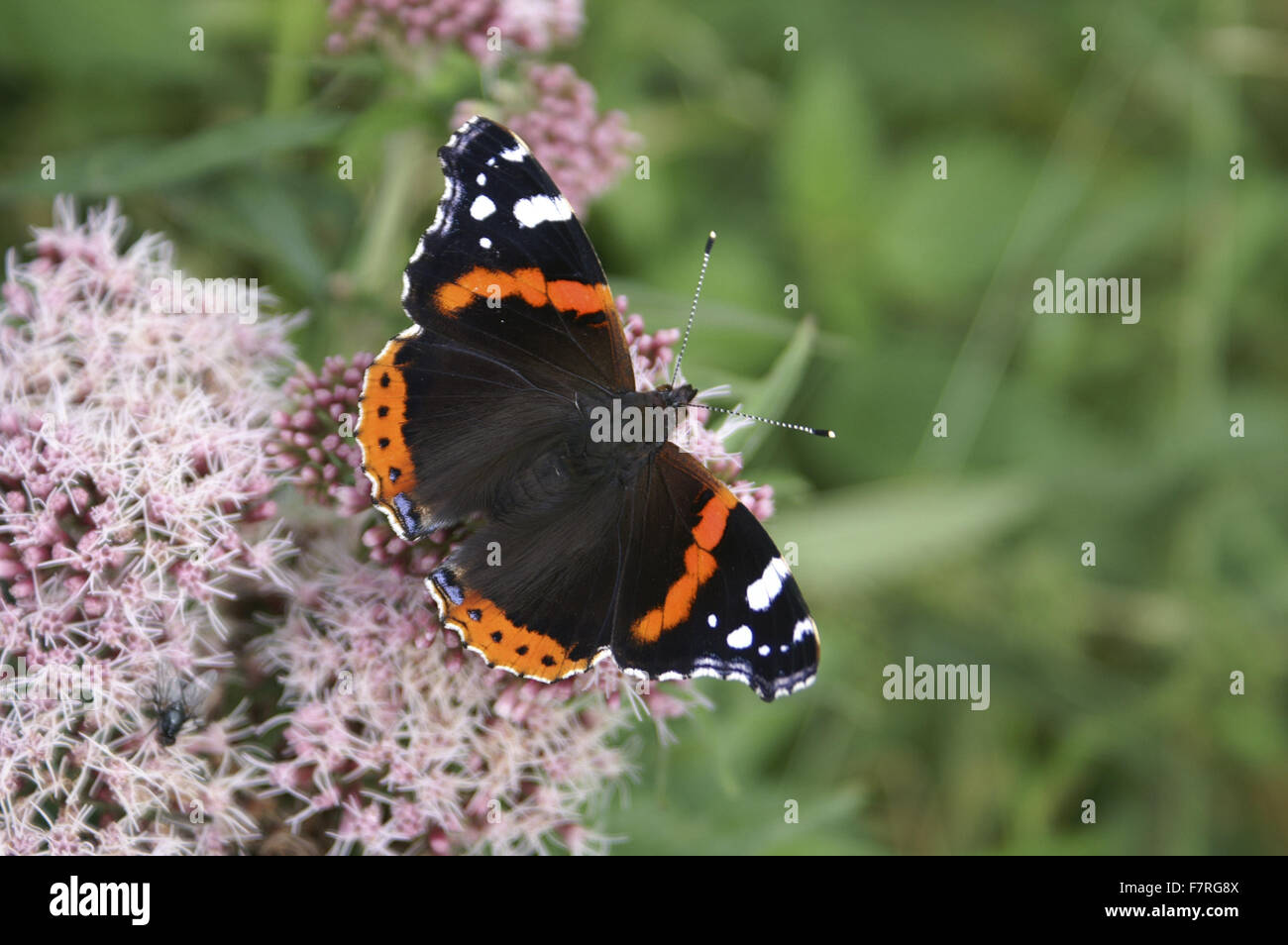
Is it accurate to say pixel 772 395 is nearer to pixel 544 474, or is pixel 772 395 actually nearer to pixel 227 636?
pixel 544 474

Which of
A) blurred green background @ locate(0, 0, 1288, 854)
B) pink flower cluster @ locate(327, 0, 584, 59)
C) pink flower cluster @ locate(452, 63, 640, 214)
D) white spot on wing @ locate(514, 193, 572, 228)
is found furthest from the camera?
blurred green background @ locate(0, 0, 1288, 854)

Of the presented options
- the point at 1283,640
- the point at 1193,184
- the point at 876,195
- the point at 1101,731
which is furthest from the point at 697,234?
the point at 1283,640

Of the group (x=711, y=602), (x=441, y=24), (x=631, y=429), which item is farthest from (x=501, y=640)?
(x=441, y=24)

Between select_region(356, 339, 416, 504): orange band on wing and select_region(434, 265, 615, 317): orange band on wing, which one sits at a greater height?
select_region(434, 265, 615, 317): orange band on wing

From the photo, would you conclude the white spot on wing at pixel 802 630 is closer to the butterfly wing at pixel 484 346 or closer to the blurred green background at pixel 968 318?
the butterfly wing at pixel 484 346

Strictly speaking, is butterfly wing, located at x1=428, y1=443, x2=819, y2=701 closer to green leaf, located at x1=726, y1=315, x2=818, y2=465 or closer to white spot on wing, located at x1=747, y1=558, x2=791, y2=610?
white spot on wing, located at x1=747, y1=558, x2=791, y2=610

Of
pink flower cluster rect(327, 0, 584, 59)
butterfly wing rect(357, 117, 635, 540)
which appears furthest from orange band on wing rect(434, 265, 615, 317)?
pink flower cluster rect(327, 0, 584, 59)

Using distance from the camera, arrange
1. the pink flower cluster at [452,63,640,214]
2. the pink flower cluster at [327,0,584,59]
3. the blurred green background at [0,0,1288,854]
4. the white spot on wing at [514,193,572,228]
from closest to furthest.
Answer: the white spot on wing at [514,193,572,228] < the pink flower cluster at [327,0,584,59] < the pink flower cluster at [452,63,640,214] < the blurred green background at [0,0,1288,854]
